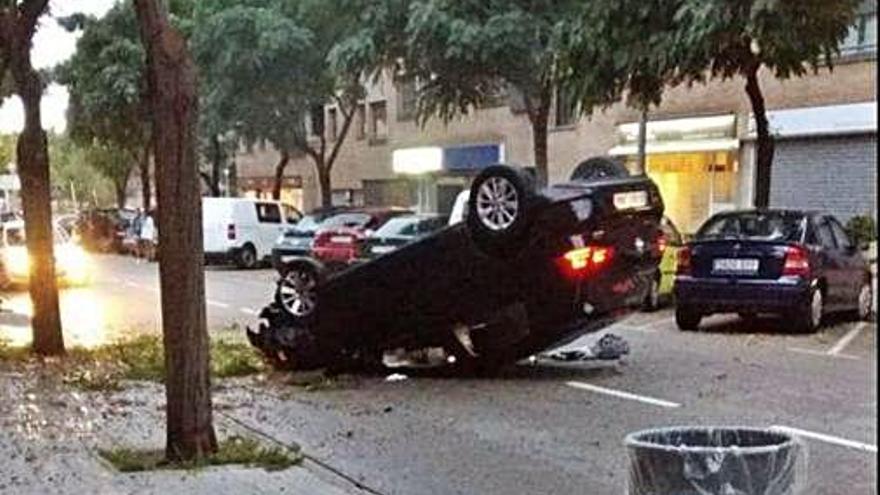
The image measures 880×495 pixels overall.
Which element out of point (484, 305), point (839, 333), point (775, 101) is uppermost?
point (775, 101)

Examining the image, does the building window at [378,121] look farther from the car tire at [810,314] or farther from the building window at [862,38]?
the car tire at [810,314]

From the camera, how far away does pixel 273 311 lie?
11.6 m

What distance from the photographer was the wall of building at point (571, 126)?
77.6 ft

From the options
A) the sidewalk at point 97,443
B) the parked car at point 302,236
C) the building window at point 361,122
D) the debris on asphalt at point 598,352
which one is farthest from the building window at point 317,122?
the sidewalk at point 97,443

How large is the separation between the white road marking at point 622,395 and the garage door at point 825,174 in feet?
45.0

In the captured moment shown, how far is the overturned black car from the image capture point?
9.88m

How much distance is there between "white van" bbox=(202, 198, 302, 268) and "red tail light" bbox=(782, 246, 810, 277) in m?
19.3

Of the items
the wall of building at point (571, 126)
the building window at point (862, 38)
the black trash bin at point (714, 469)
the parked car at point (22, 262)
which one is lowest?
the parked car at point (22, 262)

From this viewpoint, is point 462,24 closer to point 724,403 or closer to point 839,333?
Result: point 839,333

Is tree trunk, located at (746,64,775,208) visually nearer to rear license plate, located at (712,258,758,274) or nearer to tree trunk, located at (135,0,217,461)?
rear license plate, located at (712,258,758,274)

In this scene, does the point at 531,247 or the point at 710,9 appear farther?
the point at 710,9

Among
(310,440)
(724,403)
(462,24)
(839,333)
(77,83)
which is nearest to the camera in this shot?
(310,440)

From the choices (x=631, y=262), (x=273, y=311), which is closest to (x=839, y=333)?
(x=631, y=262)

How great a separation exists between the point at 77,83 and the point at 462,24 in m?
17.9
